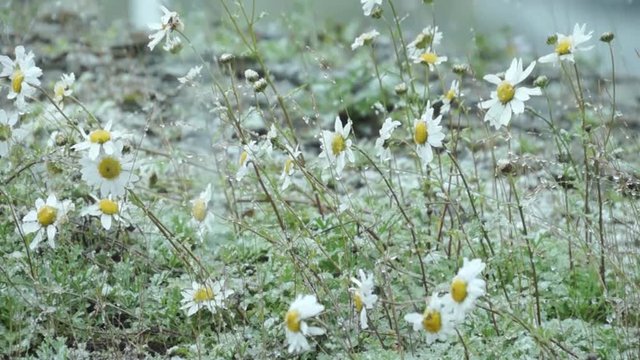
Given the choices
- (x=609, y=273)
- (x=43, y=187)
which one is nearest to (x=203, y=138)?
(x=43, y=187)

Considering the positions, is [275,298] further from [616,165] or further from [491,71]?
[491,71]

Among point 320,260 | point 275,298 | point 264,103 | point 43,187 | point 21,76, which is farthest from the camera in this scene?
point 264,103

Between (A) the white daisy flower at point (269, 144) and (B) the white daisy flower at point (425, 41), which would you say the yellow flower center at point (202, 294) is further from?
(B) the white daisy flower at point (425, 41)

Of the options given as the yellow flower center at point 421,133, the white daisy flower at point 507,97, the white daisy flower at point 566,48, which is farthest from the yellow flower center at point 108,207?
the white daisy flower at point 566,48

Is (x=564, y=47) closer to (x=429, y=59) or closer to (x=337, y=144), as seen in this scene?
(x=429, y=59)

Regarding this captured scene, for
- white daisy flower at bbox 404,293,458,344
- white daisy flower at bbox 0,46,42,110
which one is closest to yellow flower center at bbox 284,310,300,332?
white daisy flower at bbox 404,293,458,344

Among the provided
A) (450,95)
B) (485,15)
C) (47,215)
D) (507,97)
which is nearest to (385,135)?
(507,97)

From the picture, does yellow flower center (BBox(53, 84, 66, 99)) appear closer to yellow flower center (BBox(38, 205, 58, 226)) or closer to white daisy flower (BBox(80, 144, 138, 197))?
yellow flower center (BBox(38, 205, 58, 226))
